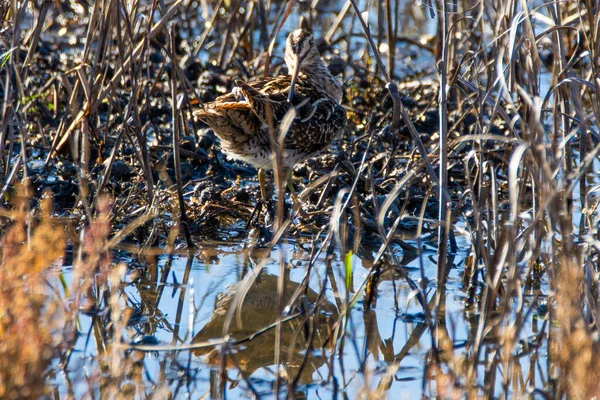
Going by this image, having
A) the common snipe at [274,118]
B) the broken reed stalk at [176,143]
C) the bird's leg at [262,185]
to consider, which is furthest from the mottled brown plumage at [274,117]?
the broken reed stalk at [176,143]

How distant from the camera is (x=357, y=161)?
5.36 metres

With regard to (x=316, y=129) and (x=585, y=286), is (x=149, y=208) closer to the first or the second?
(x=316, y=129)

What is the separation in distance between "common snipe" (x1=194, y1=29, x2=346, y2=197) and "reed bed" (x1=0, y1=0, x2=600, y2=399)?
0.22 meters

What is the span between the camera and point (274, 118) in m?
4.32

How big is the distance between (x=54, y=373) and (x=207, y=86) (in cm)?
381

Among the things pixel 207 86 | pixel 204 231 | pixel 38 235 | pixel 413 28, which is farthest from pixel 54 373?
pixel 413 28

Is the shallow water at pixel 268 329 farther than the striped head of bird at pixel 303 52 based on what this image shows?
No

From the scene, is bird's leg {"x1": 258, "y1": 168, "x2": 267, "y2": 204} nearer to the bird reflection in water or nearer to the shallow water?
the shallow water

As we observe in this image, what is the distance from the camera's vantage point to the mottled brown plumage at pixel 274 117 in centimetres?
426

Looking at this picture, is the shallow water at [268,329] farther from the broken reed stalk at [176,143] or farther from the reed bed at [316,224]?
the broken reed stalk at [176,143]

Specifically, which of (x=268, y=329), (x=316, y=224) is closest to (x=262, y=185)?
(x=316, y=224)

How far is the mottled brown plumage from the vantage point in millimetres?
4262

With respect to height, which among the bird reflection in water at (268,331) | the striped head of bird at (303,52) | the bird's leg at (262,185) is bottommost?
the bird reflection in water at (268,331)

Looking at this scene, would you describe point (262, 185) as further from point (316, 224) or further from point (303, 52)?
point (303, 52)
